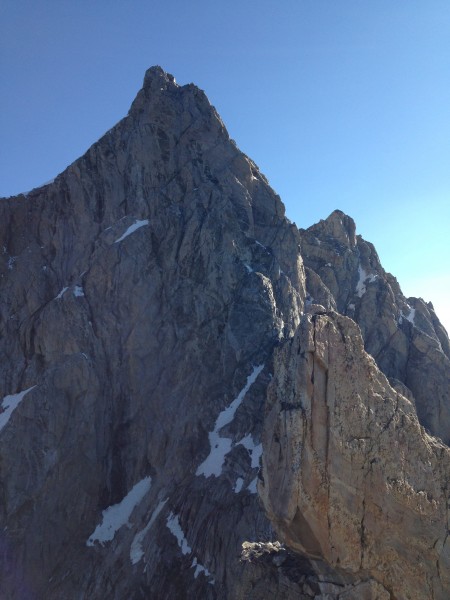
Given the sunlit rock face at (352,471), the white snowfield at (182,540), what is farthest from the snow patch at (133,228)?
the sunlit rock face at (352,471)

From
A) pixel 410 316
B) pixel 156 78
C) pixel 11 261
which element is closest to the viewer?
pixel 11 261

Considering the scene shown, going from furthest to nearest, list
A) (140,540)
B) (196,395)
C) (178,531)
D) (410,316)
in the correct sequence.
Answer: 1. (410,316)
2. (196,395)
3. (140,540)
4. (178,531)

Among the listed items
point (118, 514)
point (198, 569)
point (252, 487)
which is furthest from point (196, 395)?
point (198, 569)

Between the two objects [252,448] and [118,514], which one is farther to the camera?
[118,514]

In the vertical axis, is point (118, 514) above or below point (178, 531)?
above

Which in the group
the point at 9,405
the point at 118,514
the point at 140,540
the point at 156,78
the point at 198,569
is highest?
the point at 156,78

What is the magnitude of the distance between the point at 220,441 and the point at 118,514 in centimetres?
1168

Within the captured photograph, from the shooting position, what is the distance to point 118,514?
173 feet

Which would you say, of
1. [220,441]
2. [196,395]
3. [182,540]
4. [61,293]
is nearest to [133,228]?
[61,293]

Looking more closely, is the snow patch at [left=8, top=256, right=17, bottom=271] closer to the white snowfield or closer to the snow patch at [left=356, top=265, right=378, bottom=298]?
the white snowfield

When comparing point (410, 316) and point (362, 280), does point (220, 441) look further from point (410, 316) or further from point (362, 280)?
point (410, 316)

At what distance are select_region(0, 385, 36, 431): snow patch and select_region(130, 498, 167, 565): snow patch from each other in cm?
1700

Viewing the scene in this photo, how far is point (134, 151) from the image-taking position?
69.8 meters

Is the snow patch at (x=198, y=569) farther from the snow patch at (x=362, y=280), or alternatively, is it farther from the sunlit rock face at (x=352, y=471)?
the snow patch at (x=362, y=280)
